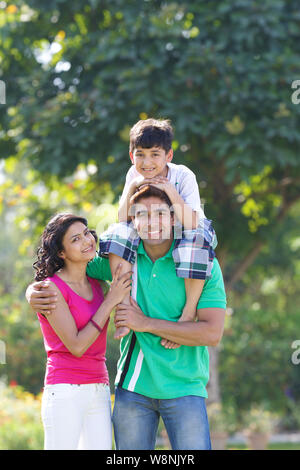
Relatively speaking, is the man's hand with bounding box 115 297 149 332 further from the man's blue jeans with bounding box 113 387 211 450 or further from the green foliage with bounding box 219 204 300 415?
the green foliage with bounding box 219 204 300 415

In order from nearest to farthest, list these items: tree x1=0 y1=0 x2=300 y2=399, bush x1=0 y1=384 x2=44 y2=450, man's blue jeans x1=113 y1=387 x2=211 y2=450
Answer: man's blue jeans x1=113 y1=387 x2=211 y2=450
tree x1=0 y1=0 x2=300 y2=399
bush x1=0 y1=384 x2=44 y2=450

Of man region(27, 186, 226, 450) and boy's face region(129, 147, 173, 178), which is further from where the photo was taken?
boy's face region(129, 147, 173, 178)

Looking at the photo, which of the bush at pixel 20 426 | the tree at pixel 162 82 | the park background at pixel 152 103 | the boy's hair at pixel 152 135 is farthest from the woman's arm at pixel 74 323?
the bush at pixel 20 426

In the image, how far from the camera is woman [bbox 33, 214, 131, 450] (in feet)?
9.57

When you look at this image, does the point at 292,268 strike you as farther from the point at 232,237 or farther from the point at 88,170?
the point at 88,170

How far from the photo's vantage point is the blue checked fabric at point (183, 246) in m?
2.86

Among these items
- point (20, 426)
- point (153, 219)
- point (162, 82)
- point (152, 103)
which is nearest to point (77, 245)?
point (153, 219)

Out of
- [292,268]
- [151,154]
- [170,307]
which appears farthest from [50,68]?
[292,268]

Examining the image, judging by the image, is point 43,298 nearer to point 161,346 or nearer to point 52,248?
point 52,248

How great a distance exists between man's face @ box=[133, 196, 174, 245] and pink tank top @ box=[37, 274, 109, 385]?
17.3 inches

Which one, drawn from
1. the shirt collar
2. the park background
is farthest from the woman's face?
the park background

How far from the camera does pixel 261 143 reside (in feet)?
20.7
